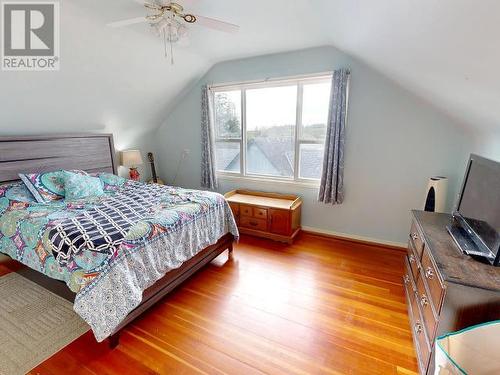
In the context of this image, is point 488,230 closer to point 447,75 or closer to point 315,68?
point 447,75

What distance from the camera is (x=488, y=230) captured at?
4.73 ft

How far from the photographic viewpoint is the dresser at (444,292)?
1.19 meters

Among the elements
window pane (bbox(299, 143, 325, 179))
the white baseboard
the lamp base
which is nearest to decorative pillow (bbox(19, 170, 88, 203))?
the lamp base

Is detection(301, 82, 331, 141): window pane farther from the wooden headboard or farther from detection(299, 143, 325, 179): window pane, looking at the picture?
the wooden headboard

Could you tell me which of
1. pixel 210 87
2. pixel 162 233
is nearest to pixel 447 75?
pixel 162 233

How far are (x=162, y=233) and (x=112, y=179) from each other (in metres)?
1.72

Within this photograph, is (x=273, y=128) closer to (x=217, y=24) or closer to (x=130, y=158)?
(x=217, y=24)

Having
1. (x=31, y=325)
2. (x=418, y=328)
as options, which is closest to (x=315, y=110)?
(x=418, y=328)

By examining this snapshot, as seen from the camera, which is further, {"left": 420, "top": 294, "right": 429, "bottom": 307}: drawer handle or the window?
the window

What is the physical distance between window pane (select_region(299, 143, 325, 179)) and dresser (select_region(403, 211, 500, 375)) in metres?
1.69

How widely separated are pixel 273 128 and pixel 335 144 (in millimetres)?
951

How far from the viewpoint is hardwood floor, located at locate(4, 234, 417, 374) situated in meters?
1.55

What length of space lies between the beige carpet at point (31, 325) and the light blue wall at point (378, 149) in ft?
9.05

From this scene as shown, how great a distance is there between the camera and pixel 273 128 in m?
3.54
